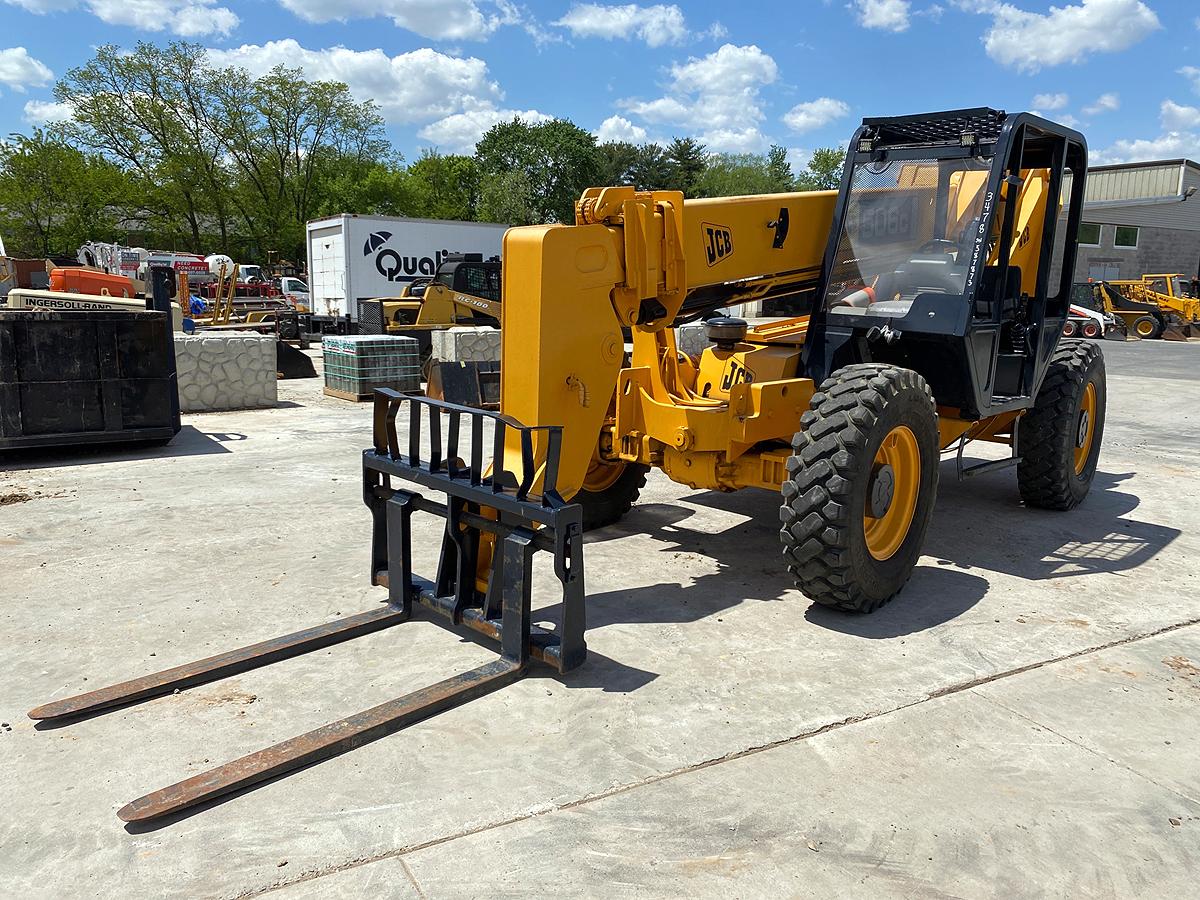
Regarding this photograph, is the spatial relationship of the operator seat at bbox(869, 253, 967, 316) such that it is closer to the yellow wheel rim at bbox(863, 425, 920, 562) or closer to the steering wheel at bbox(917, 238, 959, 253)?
the steering wheel at bbox(917, 238, 959, 253)

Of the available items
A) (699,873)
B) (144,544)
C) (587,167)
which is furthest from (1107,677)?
(587,167)

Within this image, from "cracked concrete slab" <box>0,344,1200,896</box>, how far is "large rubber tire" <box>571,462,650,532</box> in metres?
0.17

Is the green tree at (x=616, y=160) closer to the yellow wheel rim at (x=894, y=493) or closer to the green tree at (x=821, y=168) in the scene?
the green tree at (x=821, y=168)

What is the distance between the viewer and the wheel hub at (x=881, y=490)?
5145 millimetres

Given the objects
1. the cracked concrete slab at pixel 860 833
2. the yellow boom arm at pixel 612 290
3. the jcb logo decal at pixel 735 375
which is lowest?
the cracked concrete slab at pixel 860 833

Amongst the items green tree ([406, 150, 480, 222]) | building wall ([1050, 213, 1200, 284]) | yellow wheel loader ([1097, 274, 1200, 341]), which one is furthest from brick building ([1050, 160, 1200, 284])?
green tree ([406, 150, 480, 222])

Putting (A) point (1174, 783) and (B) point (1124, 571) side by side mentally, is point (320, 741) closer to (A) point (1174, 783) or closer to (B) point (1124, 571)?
(A) point (1174, 783)

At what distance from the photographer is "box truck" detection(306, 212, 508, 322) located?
25.2 metres

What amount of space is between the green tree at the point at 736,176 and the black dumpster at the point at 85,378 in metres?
87.5

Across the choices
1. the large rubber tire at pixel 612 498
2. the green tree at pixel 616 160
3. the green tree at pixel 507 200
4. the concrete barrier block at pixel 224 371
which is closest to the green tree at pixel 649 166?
the green tree at pixel 616 160

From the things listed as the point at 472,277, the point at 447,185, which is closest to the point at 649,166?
the point at 447,185

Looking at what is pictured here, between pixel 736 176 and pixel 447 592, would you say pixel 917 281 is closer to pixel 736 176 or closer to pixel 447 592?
pixel 447 592

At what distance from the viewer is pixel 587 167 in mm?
75688

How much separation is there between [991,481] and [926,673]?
16.7 ft
